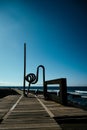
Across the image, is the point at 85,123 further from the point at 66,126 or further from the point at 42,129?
the point at 42,129

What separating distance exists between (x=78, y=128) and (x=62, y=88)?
437 cm

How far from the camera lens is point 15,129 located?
466 cm

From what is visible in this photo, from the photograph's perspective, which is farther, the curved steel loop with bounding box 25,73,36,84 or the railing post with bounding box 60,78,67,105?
the curved steel loop with bounding box 25,73,36,84

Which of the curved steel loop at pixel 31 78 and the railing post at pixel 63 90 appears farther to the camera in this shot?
the curved steel loop at pixel 31 78

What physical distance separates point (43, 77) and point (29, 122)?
10504mm

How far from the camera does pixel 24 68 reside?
19266 millimetres

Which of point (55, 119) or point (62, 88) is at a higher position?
point (62, 88)

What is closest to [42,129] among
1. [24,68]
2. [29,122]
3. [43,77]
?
[29,122]

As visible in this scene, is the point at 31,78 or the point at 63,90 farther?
the point at 31,78

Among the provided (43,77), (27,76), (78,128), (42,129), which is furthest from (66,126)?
(27,76)

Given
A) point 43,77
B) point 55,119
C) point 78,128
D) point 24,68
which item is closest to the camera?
→ point 78,128

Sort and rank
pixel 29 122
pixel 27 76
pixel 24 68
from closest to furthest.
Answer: pixel 29 122, pixel 27 76, pixel 24 68

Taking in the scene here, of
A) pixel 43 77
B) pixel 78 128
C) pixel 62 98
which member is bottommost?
pixel 78 128

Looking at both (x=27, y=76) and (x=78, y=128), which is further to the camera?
(x=27, y=76)
